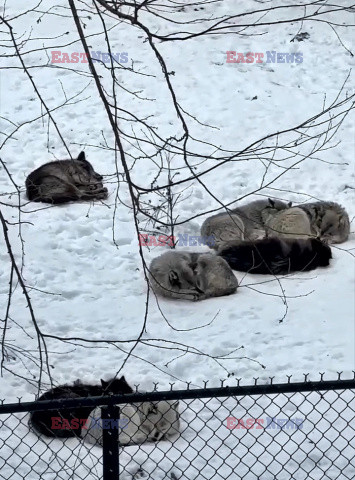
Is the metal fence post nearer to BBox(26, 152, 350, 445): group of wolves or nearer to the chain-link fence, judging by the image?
the chain-link fence

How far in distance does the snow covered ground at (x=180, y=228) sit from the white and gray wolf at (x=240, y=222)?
35 centimetres

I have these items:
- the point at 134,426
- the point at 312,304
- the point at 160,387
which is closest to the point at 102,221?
the point at 312,304

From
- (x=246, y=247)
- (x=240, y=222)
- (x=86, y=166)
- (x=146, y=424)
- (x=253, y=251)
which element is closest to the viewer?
(x=146, y=424)

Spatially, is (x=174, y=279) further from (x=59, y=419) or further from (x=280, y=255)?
(x=59, y=419)

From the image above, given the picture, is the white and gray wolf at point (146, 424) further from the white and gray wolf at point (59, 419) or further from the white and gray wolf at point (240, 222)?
the white and gray wolf at point (240, 222)

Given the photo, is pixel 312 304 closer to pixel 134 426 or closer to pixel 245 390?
pixel 134 426

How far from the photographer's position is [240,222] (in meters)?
9.48

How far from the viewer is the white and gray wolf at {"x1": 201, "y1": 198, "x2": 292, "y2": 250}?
31.7ft

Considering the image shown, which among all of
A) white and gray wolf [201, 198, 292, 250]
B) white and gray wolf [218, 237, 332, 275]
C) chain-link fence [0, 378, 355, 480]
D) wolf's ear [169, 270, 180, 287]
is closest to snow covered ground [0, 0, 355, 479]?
white and gray wolf [218, 237, 332, 275]

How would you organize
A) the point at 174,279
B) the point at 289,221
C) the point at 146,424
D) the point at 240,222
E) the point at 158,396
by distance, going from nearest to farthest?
1. the point at 158,396
2. the point at 146,424
3. the point at 174,279
4. the point at 240,222
5. the point at 289,221

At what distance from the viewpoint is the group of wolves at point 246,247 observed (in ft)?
28.5

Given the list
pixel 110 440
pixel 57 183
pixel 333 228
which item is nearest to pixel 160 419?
pixel 110 440

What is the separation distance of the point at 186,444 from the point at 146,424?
323 millimetres

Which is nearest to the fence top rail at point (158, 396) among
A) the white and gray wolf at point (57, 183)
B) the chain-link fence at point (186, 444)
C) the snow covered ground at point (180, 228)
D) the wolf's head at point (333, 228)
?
the snow covered ground at point (180, 228)
